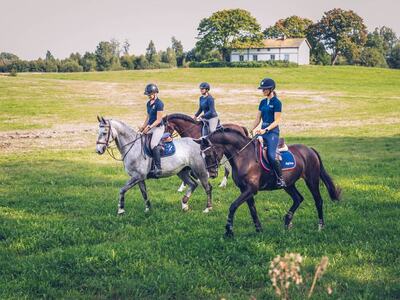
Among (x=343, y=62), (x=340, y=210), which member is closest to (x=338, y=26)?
(x=343, y=62)

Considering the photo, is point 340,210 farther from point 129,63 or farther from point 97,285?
point 129,63

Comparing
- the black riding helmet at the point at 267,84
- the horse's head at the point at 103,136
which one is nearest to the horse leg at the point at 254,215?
the black riding helmet at the point at 267,84

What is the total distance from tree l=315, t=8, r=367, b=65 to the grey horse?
12753cm

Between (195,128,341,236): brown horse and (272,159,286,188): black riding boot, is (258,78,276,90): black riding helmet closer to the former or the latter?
(195,128,341,236): brown horse

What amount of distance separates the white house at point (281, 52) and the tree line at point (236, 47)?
145 inches

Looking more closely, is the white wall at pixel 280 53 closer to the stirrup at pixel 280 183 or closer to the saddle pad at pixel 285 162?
the saddle pad at pixel 285 162

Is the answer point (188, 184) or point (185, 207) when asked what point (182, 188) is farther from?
point (185, 207)

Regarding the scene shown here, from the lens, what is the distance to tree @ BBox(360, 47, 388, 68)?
13375 cm

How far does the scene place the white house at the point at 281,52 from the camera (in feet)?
428

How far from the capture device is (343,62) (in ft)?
454

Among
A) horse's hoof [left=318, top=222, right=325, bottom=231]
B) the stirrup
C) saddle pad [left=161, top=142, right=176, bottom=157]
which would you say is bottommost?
horse's hoof [left=318, top=222, right=325, bottom=231]

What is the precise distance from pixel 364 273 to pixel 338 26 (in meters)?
137

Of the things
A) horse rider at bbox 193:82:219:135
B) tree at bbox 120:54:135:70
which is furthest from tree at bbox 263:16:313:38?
horse rider at bbox 193:82:219:135

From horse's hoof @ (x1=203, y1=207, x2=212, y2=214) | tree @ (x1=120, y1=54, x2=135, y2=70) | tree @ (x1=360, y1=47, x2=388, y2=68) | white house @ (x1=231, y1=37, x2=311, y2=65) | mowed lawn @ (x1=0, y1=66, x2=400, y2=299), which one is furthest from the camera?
tree @ (x1=360, y1=47, x2=388, y2=68)
